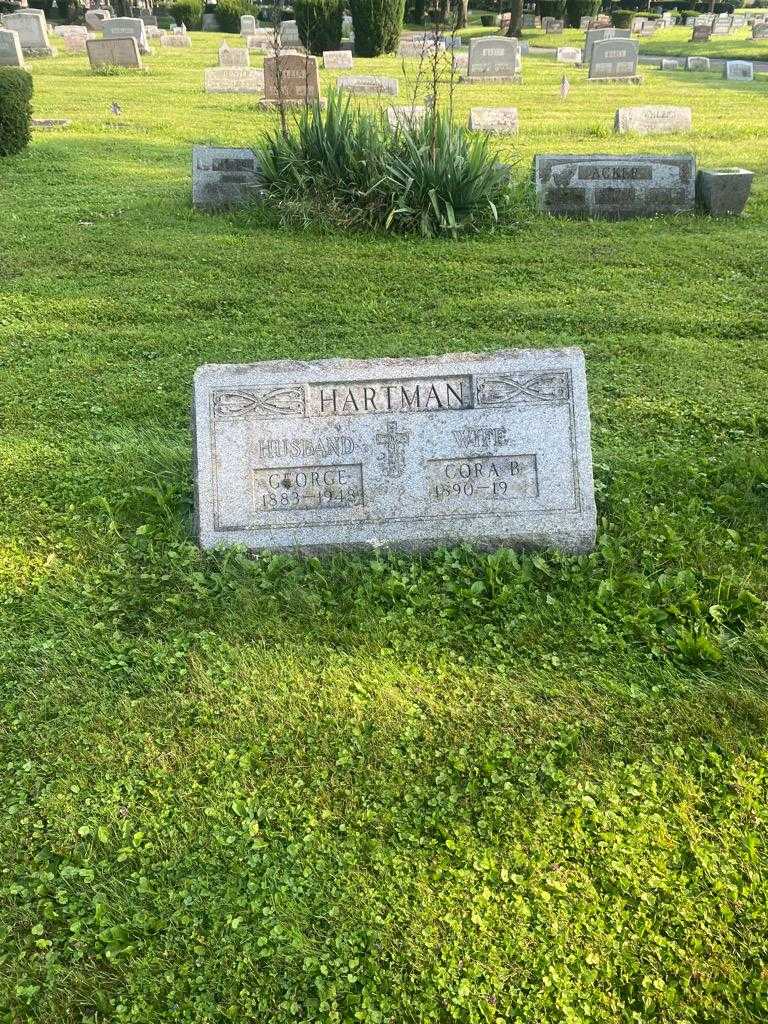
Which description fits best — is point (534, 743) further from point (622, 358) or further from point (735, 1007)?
point (622, 358)

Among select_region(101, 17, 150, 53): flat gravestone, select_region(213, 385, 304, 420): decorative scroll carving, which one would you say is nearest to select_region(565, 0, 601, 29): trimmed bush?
select_region(101, 17, 150, 53): flat gravestone

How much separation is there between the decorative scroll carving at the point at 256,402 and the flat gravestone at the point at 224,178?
5.69 m

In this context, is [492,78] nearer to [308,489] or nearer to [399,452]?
[399,452]

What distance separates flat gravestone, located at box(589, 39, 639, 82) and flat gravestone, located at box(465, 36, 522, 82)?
7.46 ft

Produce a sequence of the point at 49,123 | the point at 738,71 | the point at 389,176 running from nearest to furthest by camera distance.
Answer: the point at 389,176
the point at 49,123
the point at 738,71

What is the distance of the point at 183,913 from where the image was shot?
217 centimetres

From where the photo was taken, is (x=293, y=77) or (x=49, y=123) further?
(x=293, y=77)

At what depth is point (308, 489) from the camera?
343 cm

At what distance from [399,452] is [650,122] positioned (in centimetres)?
1176

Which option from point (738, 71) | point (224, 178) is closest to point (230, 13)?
point (738, 71)

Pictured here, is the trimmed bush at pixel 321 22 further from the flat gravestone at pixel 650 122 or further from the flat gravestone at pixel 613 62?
the flat gravestone at pixel 650 122

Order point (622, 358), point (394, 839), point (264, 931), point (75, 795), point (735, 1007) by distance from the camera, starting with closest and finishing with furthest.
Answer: point (735, 1007)
point (264, 931)
point (394, 839)
point (75, 795)
point (622, 358)

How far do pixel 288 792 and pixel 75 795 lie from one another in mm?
703

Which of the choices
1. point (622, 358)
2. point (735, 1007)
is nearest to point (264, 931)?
point (735, 1007)
